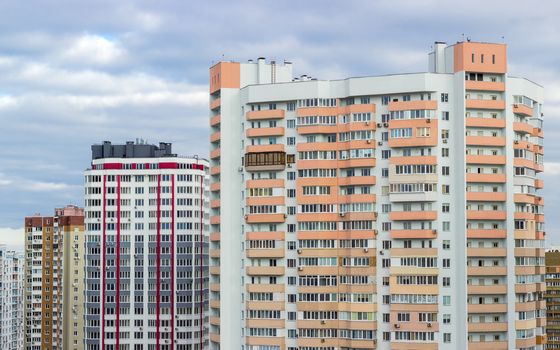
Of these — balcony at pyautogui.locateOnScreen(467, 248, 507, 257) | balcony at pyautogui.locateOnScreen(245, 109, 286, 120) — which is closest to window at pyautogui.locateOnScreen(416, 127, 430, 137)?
balcony at pyautogui.locateOnScreen(467, 248, 507, 257)

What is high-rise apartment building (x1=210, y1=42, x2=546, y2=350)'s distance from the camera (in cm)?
10931

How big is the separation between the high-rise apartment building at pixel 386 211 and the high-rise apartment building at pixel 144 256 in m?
41.7

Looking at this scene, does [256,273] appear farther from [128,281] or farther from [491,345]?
[128,281]

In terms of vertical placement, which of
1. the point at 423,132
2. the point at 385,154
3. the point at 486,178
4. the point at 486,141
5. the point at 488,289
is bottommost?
the point at 488,289

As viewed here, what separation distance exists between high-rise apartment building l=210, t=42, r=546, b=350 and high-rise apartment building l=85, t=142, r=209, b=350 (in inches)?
1643

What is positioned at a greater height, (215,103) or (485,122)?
(215,103)

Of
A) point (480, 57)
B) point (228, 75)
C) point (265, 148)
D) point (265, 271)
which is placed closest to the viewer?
point (480, 57)

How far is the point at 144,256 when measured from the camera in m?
164

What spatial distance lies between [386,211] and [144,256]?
2484 inches

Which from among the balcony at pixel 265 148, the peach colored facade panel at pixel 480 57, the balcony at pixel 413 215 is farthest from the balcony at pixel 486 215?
the balcony at pixel 265 148

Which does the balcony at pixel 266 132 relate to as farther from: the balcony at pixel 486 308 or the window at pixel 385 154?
the balcony at pixel 486 308

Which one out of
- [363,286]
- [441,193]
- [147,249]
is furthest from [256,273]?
[147,249]

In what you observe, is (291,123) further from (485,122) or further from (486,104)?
(486,104)

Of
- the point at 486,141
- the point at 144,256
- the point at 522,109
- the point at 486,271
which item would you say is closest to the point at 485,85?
the point at 522,109
